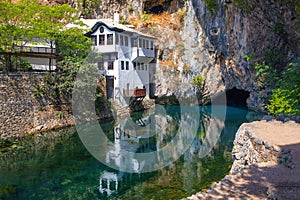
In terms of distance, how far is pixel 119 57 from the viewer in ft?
98.9

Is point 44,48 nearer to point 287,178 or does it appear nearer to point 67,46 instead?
point 67,46

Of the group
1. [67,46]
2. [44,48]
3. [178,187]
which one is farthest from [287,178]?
[44,48]

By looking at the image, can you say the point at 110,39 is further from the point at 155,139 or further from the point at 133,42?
the point at 155,139

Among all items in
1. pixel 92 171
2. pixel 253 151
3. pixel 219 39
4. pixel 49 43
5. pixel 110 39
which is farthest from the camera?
pixel 219 39

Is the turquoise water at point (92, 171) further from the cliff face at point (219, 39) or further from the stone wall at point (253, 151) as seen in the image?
the cliff face at point (219, 39)

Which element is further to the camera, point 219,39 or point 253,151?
point 219,39

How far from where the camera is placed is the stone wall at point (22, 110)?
774 inches

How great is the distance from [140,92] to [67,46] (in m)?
9.66

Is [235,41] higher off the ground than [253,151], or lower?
higher

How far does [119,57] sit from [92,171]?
18.5 metres

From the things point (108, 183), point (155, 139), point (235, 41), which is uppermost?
point (235, 41)

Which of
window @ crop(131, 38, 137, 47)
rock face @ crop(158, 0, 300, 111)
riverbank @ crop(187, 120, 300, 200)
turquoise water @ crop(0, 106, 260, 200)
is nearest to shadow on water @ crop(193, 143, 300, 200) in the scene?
riverbank @ crop(187, 120, 300, 200)

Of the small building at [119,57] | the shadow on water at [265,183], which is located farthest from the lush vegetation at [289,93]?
the small building at [119,57]

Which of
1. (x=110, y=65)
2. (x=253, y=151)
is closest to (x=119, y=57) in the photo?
(x=110, y=65)
